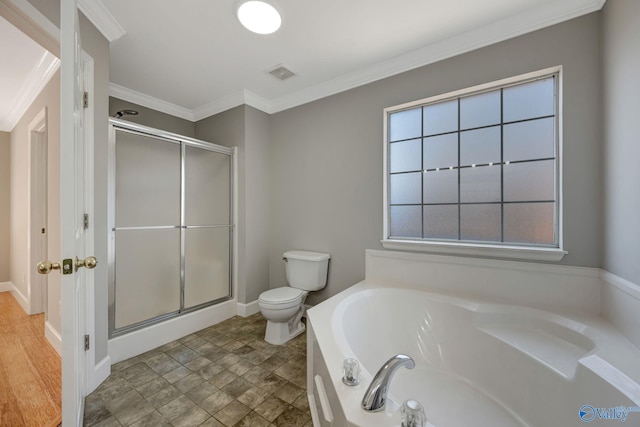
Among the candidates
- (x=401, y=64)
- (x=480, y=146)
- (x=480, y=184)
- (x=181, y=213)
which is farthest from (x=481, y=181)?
(x=181, y=213)

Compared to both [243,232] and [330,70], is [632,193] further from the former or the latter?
[243,232]

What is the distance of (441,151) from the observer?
2.15 m

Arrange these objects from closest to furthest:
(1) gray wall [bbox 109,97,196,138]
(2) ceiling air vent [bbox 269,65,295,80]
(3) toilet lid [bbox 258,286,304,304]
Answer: (3) toilet lid [bbox 258,286,304,304], (2) ceiling air vent [bbox 269,65,295,80], (1) gray wall [bbox 109,97,196,138]

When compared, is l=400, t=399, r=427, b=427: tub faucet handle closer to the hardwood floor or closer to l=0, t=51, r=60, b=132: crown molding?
the hardwood floor

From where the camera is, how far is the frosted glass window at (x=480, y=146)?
1.92m

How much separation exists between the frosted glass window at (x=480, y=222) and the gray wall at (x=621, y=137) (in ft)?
1.78

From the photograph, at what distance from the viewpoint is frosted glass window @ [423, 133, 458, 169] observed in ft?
6.87

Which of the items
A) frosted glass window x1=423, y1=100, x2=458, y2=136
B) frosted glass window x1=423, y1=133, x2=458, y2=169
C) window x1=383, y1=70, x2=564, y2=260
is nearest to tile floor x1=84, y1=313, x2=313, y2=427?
window x1=383, y1=70, x2=564, y2=260

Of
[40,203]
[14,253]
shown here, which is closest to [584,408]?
[40,203]

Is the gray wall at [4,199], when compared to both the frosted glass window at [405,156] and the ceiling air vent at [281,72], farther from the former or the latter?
the frosted glass window at [405,156]

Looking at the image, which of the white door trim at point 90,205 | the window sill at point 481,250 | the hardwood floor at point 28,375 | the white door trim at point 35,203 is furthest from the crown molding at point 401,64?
the hardwood floor at point 28,375

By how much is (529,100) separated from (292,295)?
2327 mm

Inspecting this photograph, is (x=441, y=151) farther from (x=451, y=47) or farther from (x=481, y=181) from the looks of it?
(x=451, y=47)

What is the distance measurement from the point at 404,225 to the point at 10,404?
2907 millimetres
